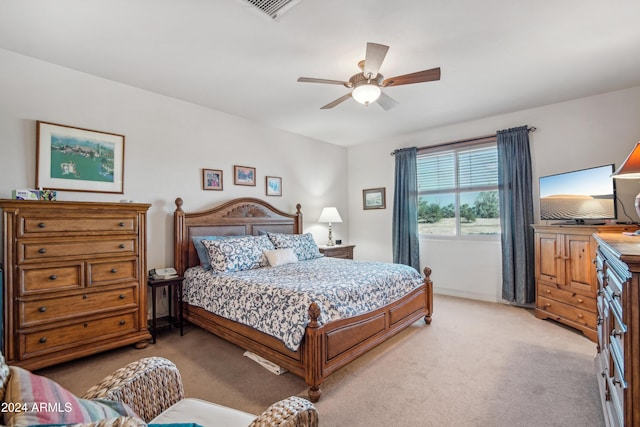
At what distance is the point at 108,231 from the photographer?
2771mm

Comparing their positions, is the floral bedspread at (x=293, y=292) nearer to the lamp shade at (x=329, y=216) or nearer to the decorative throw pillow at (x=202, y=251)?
the decorative throw pillow at (x=202, y=251)

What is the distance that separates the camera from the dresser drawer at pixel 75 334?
7.79 feet

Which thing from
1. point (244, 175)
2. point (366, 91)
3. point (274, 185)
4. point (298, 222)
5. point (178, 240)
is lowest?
point (178, 240)

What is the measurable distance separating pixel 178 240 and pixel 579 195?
467cm

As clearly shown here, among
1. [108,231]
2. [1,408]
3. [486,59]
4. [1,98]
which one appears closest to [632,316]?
[1,408]

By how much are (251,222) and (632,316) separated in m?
3.84

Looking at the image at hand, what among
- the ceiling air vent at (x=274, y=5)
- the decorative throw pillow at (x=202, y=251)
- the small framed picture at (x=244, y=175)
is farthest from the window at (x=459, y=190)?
the ceiling air vent at (x=274, y=5)

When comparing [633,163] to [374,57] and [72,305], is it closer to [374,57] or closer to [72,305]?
[374,57]

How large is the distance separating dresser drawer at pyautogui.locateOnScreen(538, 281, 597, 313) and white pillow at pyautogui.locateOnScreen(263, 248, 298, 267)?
3.02m

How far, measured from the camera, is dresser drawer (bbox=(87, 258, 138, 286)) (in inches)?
105

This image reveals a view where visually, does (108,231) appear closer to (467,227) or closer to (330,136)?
(330,136)

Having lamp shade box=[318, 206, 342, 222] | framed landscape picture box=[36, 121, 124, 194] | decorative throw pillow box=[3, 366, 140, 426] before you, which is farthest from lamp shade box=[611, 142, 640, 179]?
framed landscape picture box=[36, 121, 124, 194]

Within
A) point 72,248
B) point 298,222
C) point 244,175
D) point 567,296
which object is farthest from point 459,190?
point 72,248

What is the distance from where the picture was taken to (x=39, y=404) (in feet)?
2.31
